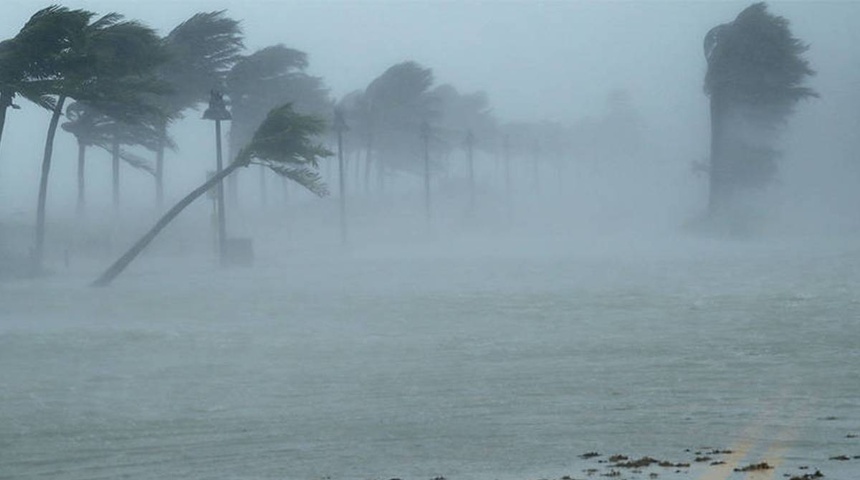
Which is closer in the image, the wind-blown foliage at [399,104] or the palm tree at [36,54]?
the palm tree at [36,54]

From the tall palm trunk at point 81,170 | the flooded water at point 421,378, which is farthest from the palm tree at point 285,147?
the tall palm trunk at point 81,170

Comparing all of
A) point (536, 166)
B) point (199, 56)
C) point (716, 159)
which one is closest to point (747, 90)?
point (716, 159)

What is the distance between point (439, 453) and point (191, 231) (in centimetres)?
4024

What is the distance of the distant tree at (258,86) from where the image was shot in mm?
56062

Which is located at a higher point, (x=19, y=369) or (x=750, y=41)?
(x=750, y=41)

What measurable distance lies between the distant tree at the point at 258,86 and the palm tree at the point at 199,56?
6.02m

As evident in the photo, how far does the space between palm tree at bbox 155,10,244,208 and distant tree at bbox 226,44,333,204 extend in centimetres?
602

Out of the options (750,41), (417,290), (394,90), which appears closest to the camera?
(417,290)

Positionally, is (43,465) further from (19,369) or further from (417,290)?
(417,290)

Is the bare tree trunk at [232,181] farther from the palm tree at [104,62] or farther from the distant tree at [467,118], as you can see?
the distant tree at [467,118]

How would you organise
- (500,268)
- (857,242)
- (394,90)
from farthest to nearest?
(394,90) → (857,242) → (500,268)

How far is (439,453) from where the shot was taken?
11.2 metres

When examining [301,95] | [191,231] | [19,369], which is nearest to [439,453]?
[19,369]

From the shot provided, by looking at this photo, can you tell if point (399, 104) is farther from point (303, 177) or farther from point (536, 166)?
point (303, 177)
